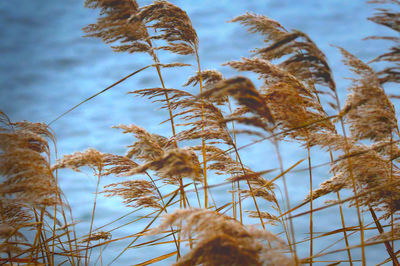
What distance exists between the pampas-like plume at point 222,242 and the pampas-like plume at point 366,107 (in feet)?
3.83

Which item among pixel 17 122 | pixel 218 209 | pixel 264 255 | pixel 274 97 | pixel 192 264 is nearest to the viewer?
pixel 264 255

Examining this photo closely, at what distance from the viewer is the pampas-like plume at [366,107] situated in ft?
7.71

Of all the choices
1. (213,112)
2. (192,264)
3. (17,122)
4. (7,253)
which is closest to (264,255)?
(192,264)

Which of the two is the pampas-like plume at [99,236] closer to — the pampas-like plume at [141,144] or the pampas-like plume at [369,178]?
→ the pampas-like plume at [141,144]

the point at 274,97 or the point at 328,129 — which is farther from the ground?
the point at 274,97

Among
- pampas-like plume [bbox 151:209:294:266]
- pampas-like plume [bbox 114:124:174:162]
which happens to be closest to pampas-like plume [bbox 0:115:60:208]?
pampas-like plume [bbox 114:124:174:162]

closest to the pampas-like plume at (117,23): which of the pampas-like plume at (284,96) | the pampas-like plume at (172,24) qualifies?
the pampas-like plume at (172,24)

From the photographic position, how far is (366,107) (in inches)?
97.4

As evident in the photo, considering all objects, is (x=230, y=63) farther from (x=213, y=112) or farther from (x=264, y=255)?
(x=264, y=255)

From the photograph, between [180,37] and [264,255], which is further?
[180,37]

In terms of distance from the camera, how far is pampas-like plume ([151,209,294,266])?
1676mm

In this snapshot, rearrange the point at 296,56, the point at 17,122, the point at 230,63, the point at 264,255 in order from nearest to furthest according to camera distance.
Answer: the point at 264,255 < the point at 296,56 < the point at 230,63 < the point at 17,122

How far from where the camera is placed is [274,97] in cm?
255

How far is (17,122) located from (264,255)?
2.56 m
